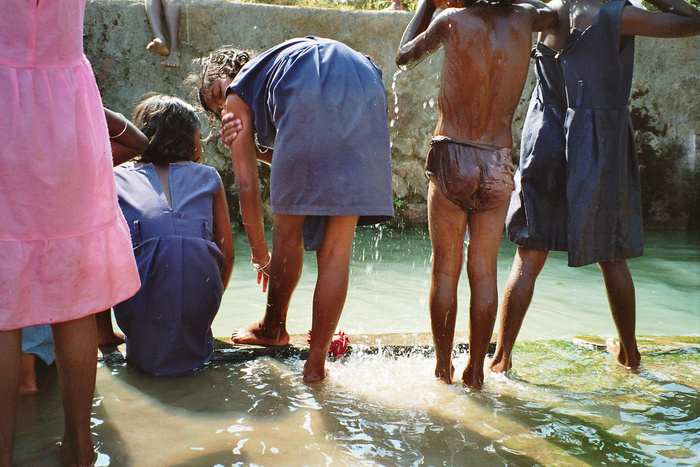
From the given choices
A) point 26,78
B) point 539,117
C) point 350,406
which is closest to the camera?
point 26,78

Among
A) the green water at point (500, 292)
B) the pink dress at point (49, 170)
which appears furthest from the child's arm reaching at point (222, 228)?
the pink dress at point (49, 170)

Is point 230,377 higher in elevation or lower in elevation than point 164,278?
lower

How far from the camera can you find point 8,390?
5.64ft

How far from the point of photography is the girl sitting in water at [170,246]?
8.41 feet

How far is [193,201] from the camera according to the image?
107 inches

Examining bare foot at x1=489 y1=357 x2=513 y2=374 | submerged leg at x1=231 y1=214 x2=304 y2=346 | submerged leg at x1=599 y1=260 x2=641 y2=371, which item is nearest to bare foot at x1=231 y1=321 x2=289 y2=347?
submerged leg at x1=231 y1=214 x2=304 y2=346

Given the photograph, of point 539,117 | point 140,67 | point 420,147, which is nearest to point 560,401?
point 539,117

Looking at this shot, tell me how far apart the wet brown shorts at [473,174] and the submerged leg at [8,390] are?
5.71ft

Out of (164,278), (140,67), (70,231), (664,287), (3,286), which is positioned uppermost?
(140,67)

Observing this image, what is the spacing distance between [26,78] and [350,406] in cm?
153

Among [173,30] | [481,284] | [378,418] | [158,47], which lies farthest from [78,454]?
[173,30]

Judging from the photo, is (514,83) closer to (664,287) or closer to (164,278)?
(164,278)

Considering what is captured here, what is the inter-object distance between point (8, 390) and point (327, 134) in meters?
1.47

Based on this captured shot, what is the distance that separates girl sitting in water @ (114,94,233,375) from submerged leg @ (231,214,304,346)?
0.27 meters
